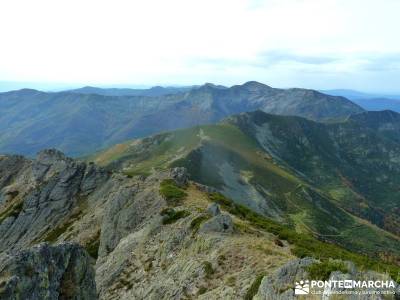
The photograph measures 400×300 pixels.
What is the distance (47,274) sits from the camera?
1195 inches

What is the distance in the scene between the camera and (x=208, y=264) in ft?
120

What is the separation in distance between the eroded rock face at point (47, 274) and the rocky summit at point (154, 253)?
7 centimetres

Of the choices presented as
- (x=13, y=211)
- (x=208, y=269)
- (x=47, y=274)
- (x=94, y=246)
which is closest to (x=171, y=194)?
(x=94, y=246)

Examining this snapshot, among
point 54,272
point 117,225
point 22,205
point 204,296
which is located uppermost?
point 54,272

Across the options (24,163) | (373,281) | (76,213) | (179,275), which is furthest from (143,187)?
(24,163)

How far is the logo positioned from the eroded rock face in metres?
16.7

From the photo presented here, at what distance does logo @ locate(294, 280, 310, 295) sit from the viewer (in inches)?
935

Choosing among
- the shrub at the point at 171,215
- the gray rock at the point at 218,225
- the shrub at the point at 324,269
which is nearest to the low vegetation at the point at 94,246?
the shrub at the point at 171,215

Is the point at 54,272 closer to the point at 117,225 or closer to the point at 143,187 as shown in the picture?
the point at 117,225

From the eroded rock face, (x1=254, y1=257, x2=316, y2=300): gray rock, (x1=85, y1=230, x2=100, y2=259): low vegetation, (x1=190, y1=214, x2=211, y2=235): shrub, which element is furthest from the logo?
(x1=85, y1=230, x2=100, y2=259): low vegetation

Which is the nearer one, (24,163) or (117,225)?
(117,225)

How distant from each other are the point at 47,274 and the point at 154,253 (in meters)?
16.5

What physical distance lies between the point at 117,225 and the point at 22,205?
44.3 metres

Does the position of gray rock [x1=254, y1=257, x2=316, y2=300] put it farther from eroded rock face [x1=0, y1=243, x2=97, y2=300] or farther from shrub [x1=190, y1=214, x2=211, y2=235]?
shrub [x1=190, y1=214, x2=211, y2=235]
